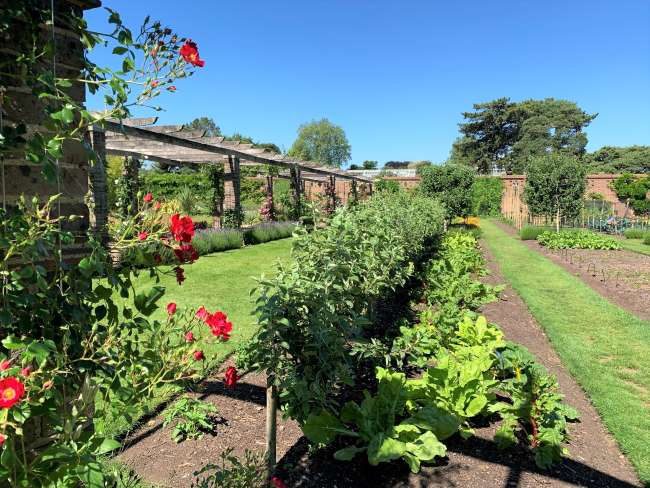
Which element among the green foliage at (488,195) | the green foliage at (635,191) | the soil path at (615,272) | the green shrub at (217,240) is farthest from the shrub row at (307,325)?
the green foliage at (488,195)

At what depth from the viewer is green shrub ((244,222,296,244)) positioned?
13633mm

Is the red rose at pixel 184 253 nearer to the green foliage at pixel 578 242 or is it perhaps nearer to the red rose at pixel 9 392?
the red rose at pixel 9 392

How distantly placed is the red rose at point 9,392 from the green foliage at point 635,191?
2969 centimetres

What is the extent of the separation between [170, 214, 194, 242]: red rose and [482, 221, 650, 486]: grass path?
124 inches

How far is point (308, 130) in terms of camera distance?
Result: 243 feet

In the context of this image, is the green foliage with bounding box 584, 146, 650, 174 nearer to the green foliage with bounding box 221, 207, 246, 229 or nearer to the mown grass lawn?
the green foliage with bounding box 221, 207, 246, 229

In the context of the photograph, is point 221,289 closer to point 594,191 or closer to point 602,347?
point 602,347

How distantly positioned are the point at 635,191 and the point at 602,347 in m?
26.1

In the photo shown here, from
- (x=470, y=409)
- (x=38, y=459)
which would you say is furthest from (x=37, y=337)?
(x=470, y=409)

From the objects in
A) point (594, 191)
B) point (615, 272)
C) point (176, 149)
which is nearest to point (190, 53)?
point (615, 272)

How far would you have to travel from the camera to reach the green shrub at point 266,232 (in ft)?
44.7

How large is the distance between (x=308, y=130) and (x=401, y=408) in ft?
242

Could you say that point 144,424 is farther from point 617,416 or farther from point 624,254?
point 624,254

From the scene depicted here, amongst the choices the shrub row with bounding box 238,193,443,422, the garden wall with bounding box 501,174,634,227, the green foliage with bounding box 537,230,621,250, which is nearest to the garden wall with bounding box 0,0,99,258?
the shrub row with bounding box 238,193,443,422
